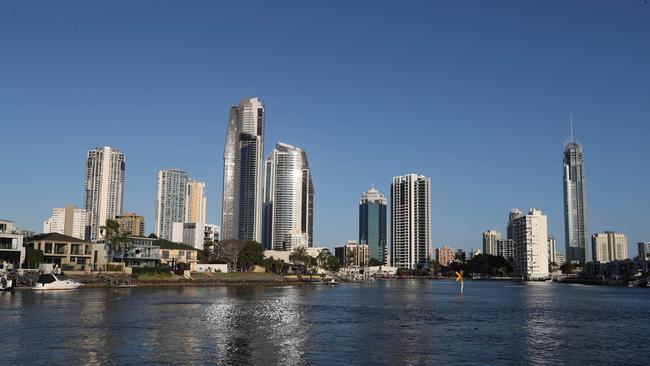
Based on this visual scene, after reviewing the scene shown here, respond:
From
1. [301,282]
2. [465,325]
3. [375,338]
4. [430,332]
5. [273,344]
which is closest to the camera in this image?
[273,344]

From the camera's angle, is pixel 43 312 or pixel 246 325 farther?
pixel 43 312

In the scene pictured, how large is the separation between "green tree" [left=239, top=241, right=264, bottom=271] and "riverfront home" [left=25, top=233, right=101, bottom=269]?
53.9 meters

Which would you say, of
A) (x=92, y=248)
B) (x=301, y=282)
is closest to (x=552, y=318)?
(x=92, y=248)

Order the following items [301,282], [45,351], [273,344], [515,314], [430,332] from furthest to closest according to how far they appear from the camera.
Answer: [301,282] < [515,314] < [430,332] < [273,344] < [45,351]

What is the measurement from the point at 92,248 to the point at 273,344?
110 meters

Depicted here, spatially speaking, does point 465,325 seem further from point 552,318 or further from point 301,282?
point 301,282

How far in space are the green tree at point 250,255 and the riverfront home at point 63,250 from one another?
53889 millimetres

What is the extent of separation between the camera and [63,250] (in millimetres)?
134875

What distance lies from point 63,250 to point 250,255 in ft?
208

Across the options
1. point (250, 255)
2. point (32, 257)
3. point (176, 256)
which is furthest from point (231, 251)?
point (32, 257)

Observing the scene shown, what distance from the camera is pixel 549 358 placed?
40.7 metres

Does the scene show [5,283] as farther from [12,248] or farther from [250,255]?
[250,255]

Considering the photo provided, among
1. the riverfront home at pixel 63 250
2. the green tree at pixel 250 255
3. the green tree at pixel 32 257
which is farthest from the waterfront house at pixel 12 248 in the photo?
the green tree at pixel 250 255

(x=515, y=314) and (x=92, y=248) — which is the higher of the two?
(x=92, y=248)
